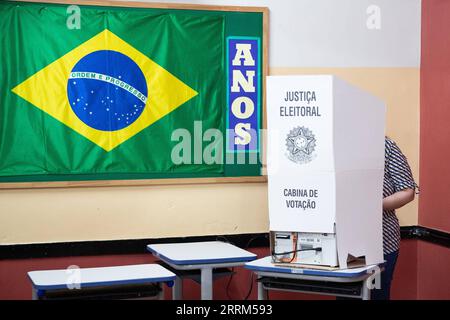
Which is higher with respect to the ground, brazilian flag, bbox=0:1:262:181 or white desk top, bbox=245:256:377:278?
brazilian flag, bbox=0:1:262:181

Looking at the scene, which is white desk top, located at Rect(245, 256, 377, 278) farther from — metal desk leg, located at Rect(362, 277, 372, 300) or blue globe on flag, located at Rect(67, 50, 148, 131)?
blue globe on flag, located at Rect(67, 50, 148, 131)

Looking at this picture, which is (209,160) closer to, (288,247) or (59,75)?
(59,75)

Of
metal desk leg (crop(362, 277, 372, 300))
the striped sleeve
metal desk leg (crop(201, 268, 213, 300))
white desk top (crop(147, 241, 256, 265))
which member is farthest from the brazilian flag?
metal desk leg (crop(362, 277, 372, 300))

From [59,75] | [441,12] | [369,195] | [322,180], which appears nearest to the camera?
[322,180]

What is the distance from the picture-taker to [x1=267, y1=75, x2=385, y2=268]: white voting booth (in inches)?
129

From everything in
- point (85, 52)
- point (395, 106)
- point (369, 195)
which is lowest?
point (369, 195)

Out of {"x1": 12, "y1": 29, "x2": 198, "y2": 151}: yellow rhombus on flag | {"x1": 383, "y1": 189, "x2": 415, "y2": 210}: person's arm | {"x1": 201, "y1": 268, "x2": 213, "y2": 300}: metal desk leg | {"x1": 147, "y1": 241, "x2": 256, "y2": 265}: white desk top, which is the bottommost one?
{"x1": 201, "y1": 268, "x2": 213, "y2": 300}: metal desk leg

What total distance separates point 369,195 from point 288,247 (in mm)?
535

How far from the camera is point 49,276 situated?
362 cm

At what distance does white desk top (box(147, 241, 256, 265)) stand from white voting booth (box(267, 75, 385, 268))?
0.55 meters

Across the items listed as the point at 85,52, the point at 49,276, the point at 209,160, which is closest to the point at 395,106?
the point at 209,160

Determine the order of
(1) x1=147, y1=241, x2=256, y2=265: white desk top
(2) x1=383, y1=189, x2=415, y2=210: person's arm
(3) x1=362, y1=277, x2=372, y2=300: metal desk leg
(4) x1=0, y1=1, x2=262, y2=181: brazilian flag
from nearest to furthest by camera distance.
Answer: (3) x1=362, y1=277, x2=372, y2=300: metal desk leg → (2) x1=383, y1=189, x2=415, y2=210: person's arm → (1) x1=147, y1=241, x2=256, y2=265: white desk top → (4) x1=0, y1=1, x2=262, y2=181: brazilian flag

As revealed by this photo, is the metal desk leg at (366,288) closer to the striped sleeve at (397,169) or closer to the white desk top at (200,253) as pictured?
the striped sleeve at (397,169)

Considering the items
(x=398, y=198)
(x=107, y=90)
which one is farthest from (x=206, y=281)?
(x=107, y=90)
